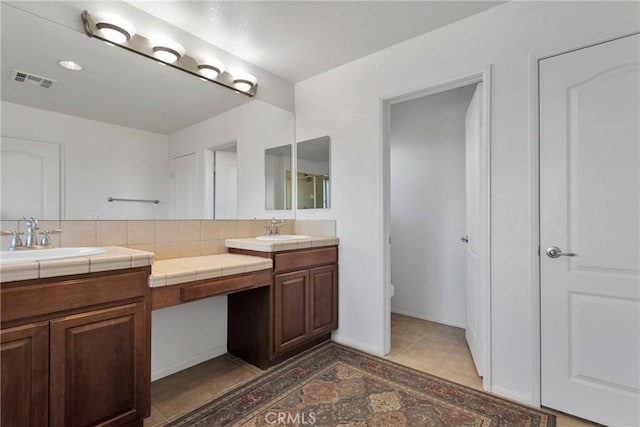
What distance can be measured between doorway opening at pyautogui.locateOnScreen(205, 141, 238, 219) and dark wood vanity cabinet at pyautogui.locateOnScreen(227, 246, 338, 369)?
0.34 m

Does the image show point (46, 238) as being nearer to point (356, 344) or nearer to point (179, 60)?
point (179, 60)

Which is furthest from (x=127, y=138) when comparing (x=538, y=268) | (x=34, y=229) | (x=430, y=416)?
(x=538, y=268)

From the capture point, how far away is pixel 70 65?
1.75 m

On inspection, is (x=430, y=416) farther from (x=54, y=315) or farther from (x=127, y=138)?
(x=127, y=138)

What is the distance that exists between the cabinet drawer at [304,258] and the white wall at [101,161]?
0.84 m

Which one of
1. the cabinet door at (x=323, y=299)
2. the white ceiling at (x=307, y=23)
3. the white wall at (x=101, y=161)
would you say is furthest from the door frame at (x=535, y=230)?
the white wall at (x=101, y=161)

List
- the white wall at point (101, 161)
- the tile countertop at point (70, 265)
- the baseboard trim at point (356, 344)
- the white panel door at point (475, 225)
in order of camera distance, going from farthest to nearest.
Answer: the baseboard trim at point (356, 344)
the white panel door at point (475, 225)
the white wall at point (101, 161)
the tile countertop at point (70, 265)

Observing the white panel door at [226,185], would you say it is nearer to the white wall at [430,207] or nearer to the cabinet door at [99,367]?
the cabinet door at [99,367]

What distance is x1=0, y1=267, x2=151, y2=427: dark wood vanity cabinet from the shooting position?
1.14 meters

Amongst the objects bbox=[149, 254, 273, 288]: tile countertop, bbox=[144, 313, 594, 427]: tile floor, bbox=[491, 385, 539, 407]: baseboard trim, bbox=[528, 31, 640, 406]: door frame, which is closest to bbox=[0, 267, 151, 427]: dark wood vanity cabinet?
bbox=[149, 254, 273, 288]: tile countertop

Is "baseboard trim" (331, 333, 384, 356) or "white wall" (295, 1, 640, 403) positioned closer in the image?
"white wall" (295, 1, 640, 403)

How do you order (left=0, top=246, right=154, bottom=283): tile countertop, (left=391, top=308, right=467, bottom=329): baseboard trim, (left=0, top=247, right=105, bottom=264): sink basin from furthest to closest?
1. (left=391, top=308, right=467, bottom=329): baseboard trim
2. (left=0, top=247, right=105, bottom=264): sink basin
3. (left=0, top=246, right=154, bottom=283): tile countertop

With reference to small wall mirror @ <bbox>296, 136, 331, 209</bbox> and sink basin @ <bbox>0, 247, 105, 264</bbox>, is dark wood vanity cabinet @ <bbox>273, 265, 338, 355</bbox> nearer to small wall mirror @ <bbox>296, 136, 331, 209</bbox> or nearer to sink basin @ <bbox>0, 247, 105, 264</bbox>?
small wall mirror @ <bbox>296, 136, 331, 209</bbox>

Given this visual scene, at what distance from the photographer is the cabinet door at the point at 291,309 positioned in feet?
7.13
